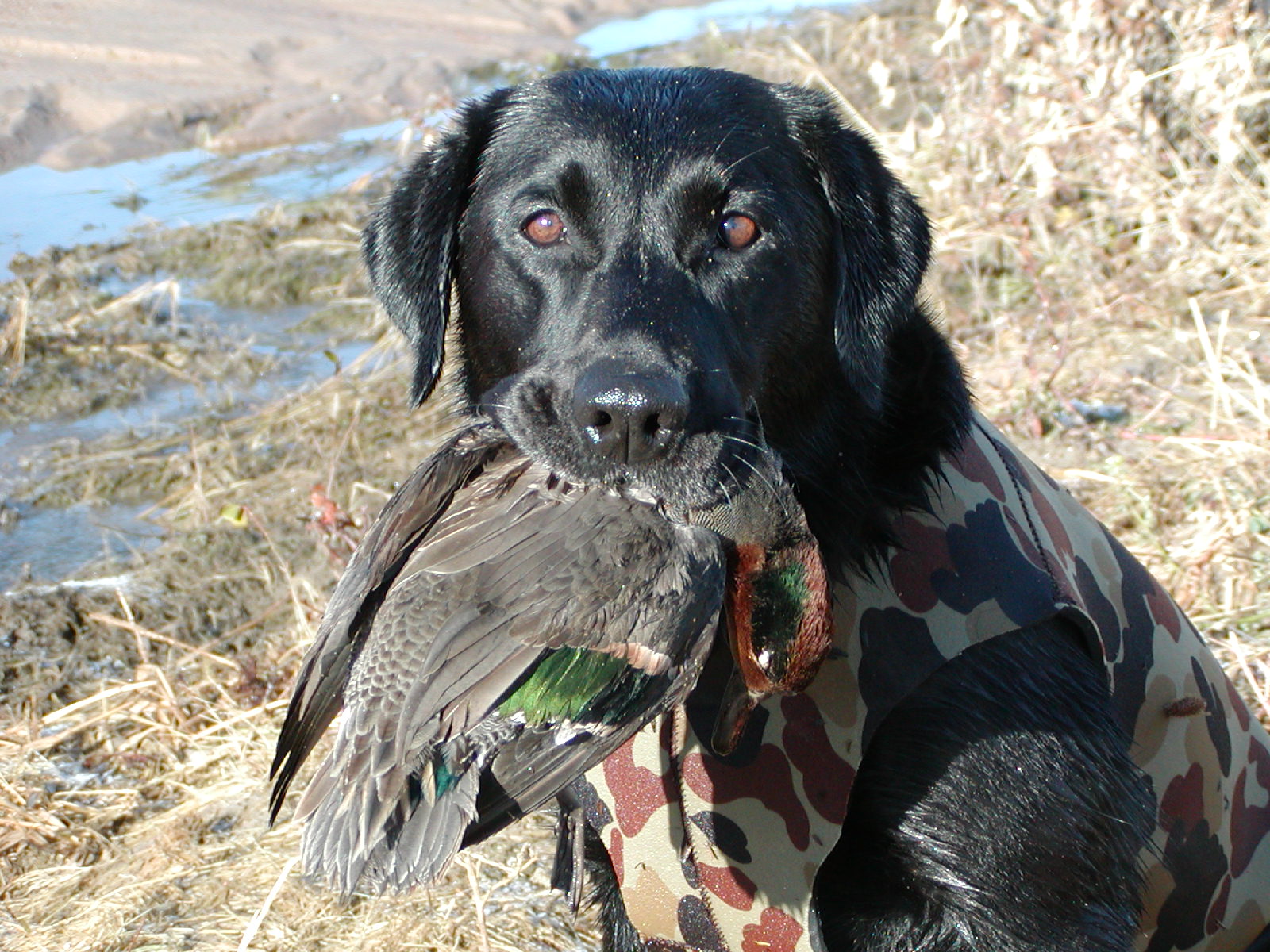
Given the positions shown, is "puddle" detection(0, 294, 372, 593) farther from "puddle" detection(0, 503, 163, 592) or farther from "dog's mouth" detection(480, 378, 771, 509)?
"dog's mouth" detection(480, 378, 771, 509)

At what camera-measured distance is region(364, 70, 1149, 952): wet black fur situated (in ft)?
6.05

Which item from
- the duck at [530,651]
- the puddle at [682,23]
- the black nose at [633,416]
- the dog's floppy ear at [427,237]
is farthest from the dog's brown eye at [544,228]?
the puddle at [682,23]

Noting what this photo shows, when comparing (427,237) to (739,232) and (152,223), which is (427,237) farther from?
(152,223)

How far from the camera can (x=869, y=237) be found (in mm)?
2184

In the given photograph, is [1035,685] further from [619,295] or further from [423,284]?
[423,284]

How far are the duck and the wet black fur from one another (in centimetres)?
14

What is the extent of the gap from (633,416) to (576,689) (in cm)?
41

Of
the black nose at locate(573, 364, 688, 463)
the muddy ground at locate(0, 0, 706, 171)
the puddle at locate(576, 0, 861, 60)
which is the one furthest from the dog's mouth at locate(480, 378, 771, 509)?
the puddle at locate(576, 0, 861, 60)

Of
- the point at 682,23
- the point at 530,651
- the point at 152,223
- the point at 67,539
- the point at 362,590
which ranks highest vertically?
the point at 530,651

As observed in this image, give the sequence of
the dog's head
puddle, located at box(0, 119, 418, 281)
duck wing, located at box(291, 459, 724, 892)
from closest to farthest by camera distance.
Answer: duck wing, located at box(291, 459, 724, 892) → the dog's head → puddle, located at box(0, 119, 418, 281)

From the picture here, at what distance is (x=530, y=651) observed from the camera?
52.6 inches

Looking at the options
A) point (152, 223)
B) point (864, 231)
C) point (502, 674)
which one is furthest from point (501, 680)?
point (152, 223)

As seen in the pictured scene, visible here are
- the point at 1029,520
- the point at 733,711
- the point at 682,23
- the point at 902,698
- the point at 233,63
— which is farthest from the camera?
the point at 682,23

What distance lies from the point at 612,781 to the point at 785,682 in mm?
558
